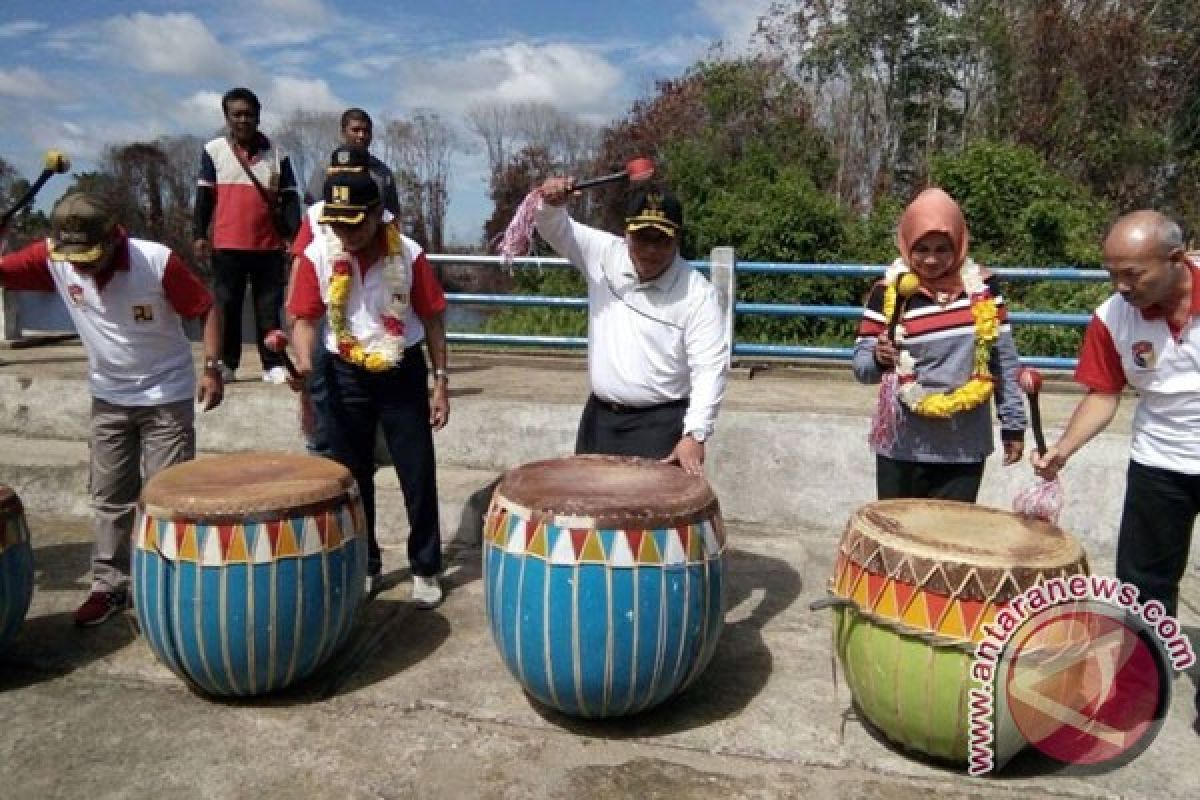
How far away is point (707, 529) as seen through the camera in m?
3.00

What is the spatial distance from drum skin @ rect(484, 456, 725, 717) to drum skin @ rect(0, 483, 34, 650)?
1677mm

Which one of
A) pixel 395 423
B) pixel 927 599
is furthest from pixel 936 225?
pixel 395 423

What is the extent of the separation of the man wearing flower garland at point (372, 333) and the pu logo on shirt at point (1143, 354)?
8.45 ft

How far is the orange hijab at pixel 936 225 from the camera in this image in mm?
3143

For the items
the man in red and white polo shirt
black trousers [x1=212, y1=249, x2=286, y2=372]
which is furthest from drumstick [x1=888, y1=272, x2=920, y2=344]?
black trousers [x1=212, y1=249, x2=286, y2=372]

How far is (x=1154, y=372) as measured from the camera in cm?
305

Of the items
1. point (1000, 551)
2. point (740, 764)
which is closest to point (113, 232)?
point (740, 764)

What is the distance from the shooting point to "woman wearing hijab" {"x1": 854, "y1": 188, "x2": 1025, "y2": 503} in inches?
126

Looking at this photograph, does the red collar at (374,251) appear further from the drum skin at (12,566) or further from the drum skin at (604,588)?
the drum skin at (12,566)

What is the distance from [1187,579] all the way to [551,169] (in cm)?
1828

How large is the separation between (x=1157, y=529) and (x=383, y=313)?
2886 mm

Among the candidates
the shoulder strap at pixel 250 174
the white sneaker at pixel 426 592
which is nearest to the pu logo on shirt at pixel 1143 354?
the white sneaker at pixel 426 592

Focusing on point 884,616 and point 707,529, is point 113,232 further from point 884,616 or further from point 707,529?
point 884,616

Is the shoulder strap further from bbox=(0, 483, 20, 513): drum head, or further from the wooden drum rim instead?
bbox=(0, 483, 20, 513): drum head
